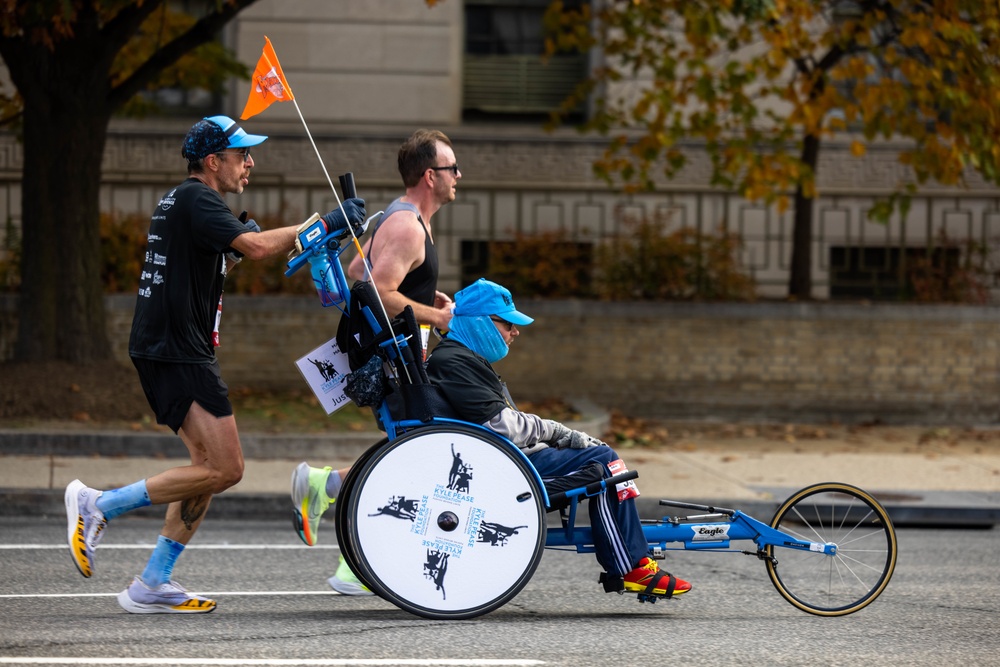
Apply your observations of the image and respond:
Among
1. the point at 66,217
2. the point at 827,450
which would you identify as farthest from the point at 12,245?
the point at 827,450

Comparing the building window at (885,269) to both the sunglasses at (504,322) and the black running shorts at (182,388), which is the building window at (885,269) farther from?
the black running shorts at (182,388)

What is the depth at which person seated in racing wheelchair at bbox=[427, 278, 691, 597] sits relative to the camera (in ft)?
18.8

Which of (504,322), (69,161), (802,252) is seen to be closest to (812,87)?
(802,252)

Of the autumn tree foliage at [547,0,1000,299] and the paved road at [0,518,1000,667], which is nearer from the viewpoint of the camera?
the paved road at [0,518,1000,667]

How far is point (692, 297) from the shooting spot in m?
15.2

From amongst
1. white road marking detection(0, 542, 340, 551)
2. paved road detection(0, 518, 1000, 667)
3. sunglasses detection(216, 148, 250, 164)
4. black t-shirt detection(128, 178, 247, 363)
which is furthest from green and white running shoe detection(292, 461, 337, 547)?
white road marking detection(0, 542, 340, 551)

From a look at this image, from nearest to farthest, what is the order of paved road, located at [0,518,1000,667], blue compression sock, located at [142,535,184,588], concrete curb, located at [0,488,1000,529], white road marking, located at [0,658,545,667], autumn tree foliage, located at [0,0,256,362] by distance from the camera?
white road marking, located at [0,658,545,667], paved road, located at [0,518,1000,667], blue compression sock, located at [142,535,184,588], concrete curb, located at [0,488,1000,529], autumn tree foliage, located at [0,0,256,362]

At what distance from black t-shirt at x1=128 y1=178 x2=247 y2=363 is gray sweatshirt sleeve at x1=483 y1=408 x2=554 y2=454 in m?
1.29

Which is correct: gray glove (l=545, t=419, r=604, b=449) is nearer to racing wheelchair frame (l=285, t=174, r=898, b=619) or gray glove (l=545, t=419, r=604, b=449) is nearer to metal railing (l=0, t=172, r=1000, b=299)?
racing wheelchair frame (l=285, t=174, r=898, b=619)

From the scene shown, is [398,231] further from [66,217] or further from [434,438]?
[66,217]

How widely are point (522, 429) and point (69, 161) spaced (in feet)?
25.8

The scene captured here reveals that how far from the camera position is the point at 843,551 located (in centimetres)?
617

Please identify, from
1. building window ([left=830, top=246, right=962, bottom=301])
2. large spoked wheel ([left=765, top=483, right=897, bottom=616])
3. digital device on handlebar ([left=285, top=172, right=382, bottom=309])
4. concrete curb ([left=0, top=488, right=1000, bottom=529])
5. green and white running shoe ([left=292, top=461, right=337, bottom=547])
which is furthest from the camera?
building window ([left=830, top=246, right=962, bottom=301])

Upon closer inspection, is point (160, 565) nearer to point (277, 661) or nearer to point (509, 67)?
point (277, 661)
